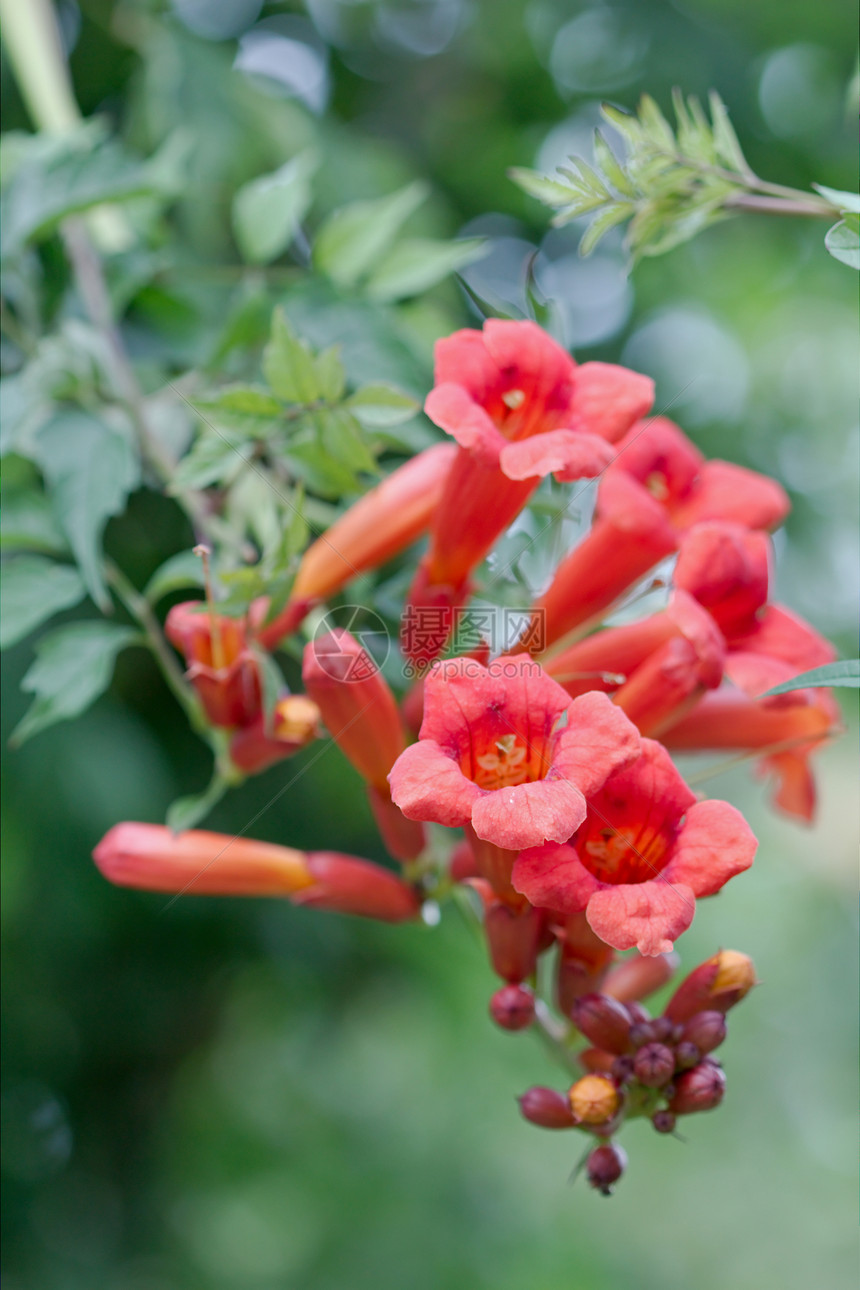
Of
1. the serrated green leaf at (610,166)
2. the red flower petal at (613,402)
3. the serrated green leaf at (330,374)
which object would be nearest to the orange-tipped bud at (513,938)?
the red flower petal at (613,402)

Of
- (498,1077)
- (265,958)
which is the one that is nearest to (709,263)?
(265,958)

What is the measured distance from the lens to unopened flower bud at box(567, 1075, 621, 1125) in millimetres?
1143

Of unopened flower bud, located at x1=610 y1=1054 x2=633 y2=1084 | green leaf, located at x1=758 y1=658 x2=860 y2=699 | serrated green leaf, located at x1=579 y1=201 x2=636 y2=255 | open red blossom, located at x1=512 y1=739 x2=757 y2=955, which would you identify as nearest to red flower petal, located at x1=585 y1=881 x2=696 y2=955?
open red blossom, located at x1=512 y1=739 x2=757 y2=955

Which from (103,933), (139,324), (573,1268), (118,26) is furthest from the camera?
(573,1268)

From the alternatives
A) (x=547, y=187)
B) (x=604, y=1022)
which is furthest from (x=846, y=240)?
(x=604, y=1022)

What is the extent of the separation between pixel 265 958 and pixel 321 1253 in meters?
1.07

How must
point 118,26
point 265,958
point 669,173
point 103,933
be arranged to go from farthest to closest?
point 265,958, point 118,26, point 103,933, point 669,173

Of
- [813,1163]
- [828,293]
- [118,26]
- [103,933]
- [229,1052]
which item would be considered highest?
[118,26]

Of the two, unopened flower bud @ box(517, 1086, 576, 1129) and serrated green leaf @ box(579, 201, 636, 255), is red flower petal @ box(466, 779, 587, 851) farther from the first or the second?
serrated green leaf @ box(579, 201, 636, 255)

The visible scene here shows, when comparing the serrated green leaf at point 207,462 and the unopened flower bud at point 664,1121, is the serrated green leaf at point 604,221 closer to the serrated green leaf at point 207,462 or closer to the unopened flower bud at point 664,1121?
the serrated green leaf at point 207,462

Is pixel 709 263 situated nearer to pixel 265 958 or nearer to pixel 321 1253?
pixel 265 958

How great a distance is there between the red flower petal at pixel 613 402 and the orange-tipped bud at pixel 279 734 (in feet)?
1.69

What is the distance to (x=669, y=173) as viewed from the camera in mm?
1295

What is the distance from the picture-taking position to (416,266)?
72.9 inches
